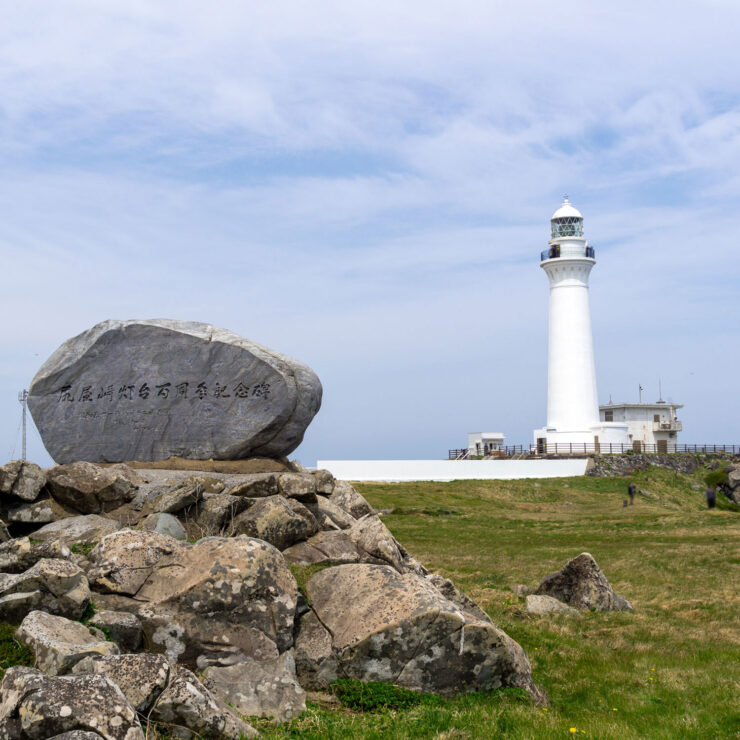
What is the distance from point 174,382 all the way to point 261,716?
12288 mm

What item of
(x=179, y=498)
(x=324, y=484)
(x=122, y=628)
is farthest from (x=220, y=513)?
(x=122, y=628)

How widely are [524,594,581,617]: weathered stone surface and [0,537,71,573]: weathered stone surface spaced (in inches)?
394

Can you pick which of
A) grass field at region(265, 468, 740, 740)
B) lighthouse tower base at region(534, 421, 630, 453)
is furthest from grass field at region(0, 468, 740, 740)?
lighthouse tower base at region(534, 421, 630, 453)

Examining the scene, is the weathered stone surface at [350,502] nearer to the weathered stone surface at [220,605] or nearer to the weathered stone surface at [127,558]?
the weathered stone surface at [127,558]

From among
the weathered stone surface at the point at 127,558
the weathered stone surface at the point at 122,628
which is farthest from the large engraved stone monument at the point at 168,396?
the weathered stone surface at the point at 122,628

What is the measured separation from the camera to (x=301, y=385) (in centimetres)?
2003

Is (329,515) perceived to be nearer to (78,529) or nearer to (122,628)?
(78,529)

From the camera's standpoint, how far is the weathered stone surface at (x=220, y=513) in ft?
49.2

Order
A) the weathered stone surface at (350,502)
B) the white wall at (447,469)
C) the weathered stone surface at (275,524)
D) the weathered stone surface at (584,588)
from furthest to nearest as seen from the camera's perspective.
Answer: the white wall at (447,469) < the weathered stone surface at (350,502) < the weathered stone surface at (584,588) < the weathered stone surface at (275,524)

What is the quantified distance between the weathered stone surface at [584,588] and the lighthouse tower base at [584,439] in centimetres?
4993

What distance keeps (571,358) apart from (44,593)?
2408 inches

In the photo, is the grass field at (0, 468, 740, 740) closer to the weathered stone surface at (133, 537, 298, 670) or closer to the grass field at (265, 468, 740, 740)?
the grass field at (265, 468, 740, 740)

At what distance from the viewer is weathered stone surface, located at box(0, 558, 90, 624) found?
9.88 metres

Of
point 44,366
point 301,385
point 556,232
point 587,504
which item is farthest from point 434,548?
point 556,232
